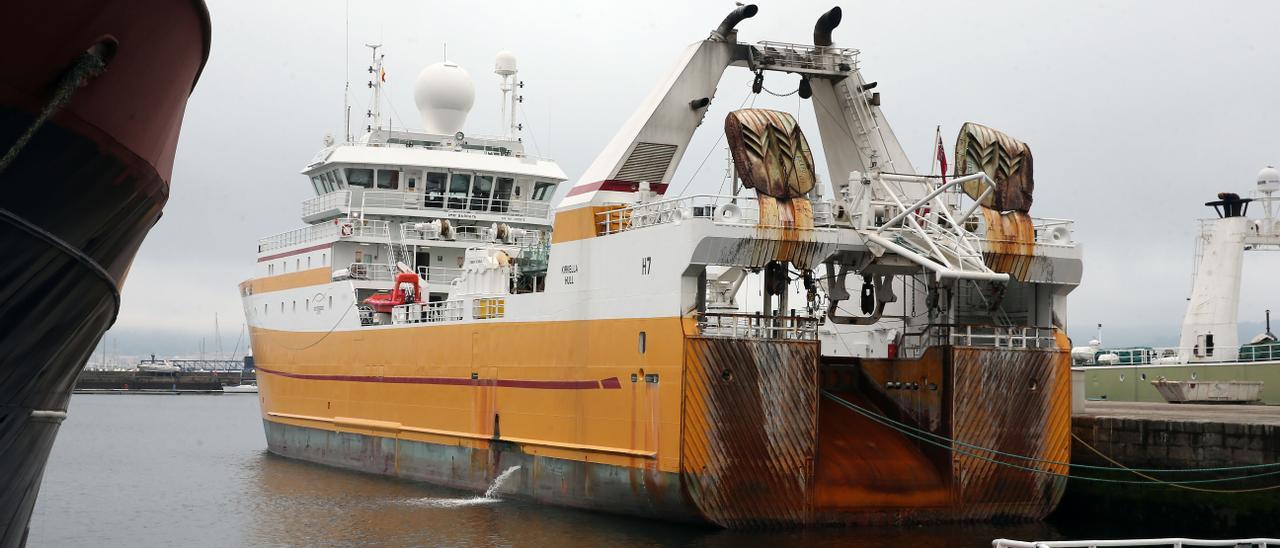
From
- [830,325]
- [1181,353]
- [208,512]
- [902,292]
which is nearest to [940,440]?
[902,292]

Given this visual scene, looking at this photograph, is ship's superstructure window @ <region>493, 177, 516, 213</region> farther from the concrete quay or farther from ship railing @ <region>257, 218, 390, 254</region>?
the concrete quay

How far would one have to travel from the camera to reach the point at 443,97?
107 ft

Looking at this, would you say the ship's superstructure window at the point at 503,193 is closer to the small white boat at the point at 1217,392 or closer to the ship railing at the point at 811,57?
the ship railing at the point at 811,57

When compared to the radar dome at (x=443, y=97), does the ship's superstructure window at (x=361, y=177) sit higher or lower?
lower

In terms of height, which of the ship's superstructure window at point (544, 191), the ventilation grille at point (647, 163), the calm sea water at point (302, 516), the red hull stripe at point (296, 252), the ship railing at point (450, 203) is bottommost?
the calm sea water at point (302, 516)

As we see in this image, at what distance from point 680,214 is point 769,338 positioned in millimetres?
2111

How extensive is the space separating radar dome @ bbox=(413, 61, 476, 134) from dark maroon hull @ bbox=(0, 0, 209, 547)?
22950 mm

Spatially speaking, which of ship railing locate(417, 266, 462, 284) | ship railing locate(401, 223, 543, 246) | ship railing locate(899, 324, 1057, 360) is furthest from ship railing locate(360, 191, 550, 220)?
ship railing locate(899, 324, 1057, 360)

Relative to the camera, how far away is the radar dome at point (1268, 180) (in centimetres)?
3628

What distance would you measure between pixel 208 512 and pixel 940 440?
12.3m

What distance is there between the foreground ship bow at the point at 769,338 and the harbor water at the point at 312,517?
16.7 inches

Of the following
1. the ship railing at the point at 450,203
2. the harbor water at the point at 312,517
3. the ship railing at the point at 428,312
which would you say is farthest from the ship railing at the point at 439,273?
the harbor water at the point at 312,517

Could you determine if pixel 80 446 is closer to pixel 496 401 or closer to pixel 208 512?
pixel 208 512

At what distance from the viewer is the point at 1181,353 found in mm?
35406
